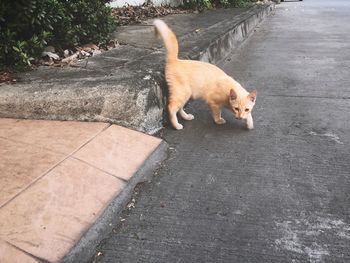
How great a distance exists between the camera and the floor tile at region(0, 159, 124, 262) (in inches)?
76.9

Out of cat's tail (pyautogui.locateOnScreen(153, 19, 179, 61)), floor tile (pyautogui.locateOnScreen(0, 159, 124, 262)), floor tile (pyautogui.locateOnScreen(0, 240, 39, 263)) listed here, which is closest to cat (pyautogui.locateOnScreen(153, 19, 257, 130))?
cat's tail (pyautogui.locateOnScreen(153, 19, 179, 61))

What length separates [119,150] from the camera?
2881mm

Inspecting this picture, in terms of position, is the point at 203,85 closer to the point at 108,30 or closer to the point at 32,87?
the point at 32,87

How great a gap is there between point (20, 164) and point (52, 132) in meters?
0.52

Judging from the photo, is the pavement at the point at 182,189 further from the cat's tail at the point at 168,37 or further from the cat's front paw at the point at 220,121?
the cat's tail at the point at 168,37

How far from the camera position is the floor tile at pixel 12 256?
6.00 ft

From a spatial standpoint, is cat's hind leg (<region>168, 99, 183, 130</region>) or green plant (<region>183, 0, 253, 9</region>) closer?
cat's hind leg (<region>168, 99, 183, 130</region>)

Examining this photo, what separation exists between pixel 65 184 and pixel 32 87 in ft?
4.69

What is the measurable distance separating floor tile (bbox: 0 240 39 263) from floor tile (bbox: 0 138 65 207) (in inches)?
14.9

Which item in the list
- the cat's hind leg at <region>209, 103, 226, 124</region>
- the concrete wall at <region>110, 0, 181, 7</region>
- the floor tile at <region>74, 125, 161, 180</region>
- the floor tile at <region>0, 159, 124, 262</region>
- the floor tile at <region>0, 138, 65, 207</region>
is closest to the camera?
the floor tile at <region>0, 159, 124, 262</region>

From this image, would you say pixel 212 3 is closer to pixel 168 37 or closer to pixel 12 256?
pixel 168 37

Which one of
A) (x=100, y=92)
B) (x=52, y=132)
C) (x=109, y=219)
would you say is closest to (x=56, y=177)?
(x=109, y=219)

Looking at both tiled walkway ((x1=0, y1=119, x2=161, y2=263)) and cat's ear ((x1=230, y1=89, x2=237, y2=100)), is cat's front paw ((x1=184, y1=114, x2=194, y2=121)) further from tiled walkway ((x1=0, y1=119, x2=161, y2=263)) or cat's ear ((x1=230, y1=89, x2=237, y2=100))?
tiled walkway ((x1=0, y1=119, x2=161, y2=263))

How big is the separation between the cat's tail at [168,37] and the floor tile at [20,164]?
1.45 metres
